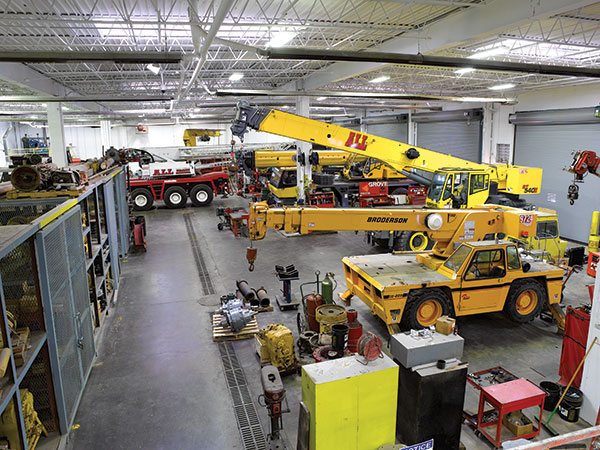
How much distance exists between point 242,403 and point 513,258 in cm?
496

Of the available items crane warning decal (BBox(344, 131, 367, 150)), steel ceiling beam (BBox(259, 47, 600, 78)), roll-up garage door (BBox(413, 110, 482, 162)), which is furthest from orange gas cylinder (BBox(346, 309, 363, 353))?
roll-up garage door (BBox(413, 110, 482, 162))

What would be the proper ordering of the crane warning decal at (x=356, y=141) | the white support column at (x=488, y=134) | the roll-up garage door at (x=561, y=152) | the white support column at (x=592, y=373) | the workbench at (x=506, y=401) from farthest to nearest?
the white support column at (x=488, y=134) < the roll-up garage door at (x=561, y=152) < the crane warning decal at (x=356, y=141) < the white support column at (x=592, y=373) < the workbench at (x=506, y=401)

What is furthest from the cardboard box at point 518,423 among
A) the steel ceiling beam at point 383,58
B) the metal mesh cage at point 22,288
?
the steel ceiling beam at point 383,58

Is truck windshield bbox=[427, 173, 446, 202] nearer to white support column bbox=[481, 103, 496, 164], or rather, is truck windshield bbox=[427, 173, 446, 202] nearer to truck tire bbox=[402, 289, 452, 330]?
truck tire bbox=[402, 289, 452, 330]

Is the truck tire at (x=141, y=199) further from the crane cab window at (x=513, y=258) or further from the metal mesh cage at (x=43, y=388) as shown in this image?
the crane cab window at (x=513, y=258)

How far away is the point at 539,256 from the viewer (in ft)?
30.3

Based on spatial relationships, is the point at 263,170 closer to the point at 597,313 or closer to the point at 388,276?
the point at 388,276

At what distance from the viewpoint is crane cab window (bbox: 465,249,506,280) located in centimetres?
703

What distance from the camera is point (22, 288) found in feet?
15.4

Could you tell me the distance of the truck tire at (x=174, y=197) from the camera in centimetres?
2002

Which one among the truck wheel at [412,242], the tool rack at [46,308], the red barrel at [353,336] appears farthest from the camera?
the truck wheel at [412,242]

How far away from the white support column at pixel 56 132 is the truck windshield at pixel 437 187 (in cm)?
1320

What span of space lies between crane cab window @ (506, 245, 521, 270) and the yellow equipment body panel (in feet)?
12.8

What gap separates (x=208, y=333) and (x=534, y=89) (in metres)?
15.0
